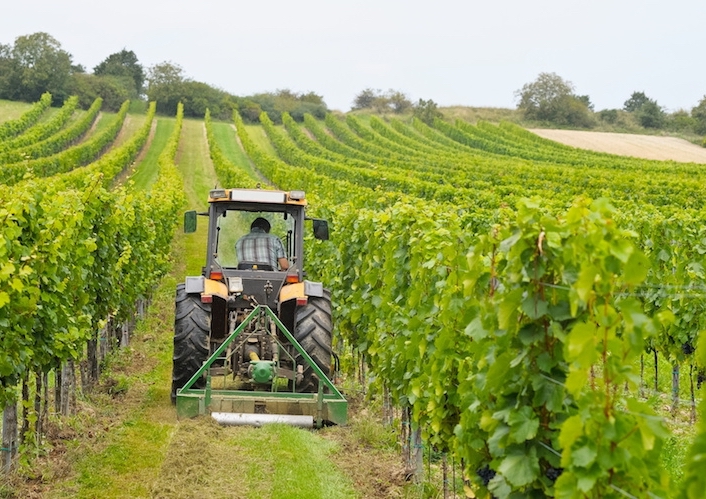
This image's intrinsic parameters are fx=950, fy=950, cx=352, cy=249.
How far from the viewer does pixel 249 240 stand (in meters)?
10.5

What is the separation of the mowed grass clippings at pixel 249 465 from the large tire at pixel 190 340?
0.95m

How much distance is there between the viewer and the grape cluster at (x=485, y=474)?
4.69 meters

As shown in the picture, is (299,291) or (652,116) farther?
(652,116)

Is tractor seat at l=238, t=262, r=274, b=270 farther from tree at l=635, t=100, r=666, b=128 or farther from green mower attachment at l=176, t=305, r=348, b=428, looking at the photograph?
tree at l=635, t=100, r=666, b=128

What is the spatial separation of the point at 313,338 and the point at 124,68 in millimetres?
95473

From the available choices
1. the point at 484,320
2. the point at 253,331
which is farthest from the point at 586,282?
the point at 253,331

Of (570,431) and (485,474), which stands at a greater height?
(570,431)

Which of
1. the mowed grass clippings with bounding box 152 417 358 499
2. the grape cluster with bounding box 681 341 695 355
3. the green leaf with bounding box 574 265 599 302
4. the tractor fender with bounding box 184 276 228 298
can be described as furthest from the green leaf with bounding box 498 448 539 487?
the grape cluster with bounding box 681 341 695 355

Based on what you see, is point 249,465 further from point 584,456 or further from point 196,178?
point 196,178

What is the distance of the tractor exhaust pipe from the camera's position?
8.73 meters

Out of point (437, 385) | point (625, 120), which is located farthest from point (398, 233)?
point (625, 120)

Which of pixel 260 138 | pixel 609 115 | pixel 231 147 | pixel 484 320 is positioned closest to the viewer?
pixel 484 320

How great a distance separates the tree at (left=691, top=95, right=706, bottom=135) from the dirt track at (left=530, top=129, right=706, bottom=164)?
17.0 feet

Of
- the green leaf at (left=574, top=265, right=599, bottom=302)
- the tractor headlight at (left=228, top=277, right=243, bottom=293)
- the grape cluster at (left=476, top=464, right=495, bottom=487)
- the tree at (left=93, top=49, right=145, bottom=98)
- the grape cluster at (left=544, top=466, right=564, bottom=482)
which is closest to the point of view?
the green leaf at (left=574, top=265, right=599, bottom=302)
